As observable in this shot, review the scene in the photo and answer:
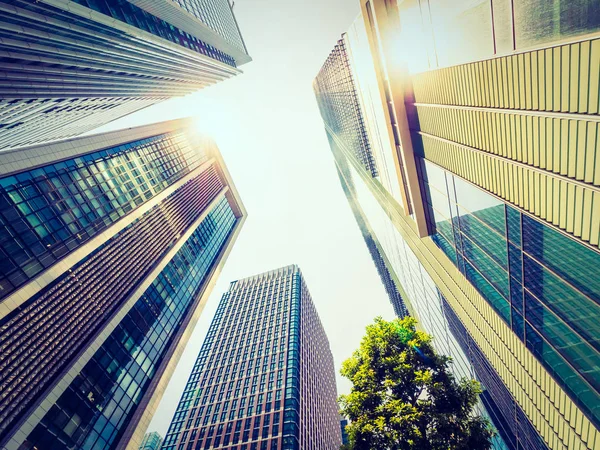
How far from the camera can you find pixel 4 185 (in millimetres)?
23531

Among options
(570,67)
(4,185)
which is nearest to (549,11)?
(570,67)

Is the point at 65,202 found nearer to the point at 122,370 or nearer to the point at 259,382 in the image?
the point at 122,370

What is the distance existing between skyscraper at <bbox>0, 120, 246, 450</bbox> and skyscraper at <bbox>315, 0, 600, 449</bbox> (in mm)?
27431

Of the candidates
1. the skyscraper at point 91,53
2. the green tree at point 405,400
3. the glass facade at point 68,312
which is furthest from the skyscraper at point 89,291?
the green tree at point 405,400

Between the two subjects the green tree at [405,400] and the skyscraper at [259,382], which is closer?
the green tree at [405,400]

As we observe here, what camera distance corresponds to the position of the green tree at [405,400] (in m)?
12.4

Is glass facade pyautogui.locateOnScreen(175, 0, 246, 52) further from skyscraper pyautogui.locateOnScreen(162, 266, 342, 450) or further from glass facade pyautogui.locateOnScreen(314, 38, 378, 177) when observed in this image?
skyscraper pyautogui.locateOnScreen(162, 266, 342, 450)

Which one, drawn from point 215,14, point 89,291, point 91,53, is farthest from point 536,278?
point 215,14

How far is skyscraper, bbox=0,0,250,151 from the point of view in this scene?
2800cm

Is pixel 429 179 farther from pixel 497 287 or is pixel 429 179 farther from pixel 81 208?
pixel 81 208

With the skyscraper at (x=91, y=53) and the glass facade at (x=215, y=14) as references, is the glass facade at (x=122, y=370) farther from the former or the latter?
the glass facade at (x=215, y=14)

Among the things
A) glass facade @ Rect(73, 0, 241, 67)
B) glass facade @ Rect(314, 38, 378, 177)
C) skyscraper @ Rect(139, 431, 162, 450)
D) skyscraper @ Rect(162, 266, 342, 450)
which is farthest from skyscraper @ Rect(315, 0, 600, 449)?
skyscraper @ Rect(139, 431, 162, 450)

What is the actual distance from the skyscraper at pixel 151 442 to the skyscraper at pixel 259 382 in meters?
Answer: 73.4

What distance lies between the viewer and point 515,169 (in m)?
8.66
